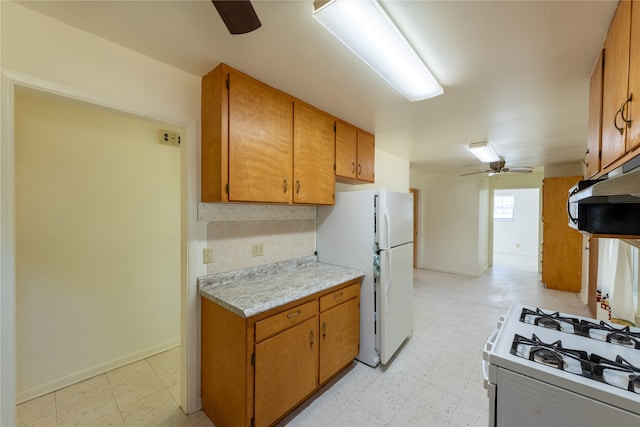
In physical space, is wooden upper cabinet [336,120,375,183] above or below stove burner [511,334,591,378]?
above

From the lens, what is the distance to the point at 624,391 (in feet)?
2.87

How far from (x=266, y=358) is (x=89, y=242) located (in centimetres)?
186

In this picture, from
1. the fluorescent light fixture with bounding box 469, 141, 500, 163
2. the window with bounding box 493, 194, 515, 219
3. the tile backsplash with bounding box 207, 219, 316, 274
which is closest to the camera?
the tile backsplash with bounding box 207, 219, 316, 274

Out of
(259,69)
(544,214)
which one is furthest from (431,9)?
(544,214)

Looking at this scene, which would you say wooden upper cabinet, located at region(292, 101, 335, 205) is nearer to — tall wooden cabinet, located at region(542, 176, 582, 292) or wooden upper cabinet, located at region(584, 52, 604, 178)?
wooden upper cabinet, located at region(584, 52, 604, 178)

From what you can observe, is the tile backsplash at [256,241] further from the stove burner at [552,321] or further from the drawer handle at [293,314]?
the stove burner at [552,321]

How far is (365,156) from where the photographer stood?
287cm

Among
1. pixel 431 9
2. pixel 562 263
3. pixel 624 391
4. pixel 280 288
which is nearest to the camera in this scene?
pixel 624 391

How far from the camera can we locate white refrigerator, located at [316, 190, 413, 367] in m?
2.26

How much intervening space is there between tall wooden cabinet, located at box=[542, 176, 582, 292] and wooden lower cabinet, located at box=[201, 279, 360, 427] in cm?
491

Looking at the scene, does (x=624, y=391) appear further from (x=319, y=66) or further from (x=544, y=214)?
(x=544, y=214)

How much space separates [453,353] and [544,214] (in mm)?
3867

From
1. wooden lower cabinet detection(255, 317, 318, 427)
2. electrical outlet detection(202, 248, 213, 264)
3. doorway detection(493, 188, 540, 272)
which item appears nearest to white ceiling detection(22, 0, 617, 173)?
electrical outlet detection(202, 248, 213, 264)

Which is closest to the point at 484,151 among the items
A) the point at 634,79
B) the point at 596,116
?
the point at 596,116
